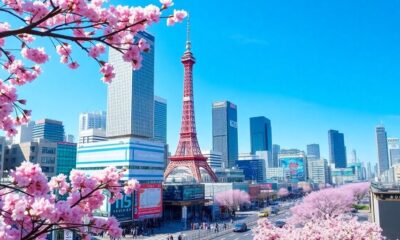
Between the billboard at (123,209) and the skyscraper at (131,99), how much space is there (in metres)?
52.9

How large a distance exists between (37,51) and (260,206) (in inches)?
3329

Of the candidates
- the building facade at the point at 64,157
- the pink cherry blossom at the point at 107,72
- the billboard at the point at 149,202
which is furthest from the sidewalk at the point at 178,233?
the pink cherry blossom at the point at 107,72

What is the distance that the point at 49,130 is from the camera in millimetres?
153625

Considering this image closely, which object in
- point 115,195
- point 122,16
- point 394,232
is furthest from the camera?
point 394,232

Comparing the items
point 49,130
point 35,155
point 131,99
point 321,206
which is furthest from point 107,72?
point 49,130

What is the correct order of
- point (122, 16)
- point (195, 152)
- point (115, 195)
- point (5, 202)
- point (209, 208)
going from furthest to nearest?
point (195, 152) < point (209, 208) < point (115, 195) < point (122, 16) < point (5, 202)

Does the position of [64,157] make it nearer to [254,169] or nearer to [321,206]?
[321,206]

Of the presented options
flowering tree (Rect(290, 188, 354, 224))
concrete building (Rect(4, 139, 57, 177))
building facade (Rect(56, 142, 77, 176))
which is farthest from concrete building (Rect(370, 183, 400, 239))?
building facade (Rect(56, 142, 77, 176))

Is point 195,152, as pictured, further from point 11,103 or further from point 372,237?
point 11,103

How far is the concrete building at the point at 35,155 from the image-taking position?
69106 millimetres

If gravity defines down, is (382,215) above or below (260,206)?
above

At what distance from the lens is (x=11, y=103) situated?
15.2 feet

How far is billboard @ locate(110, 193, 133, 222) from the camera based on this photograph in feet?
135

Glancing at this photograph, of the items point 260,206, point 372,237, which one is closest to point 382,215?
point 372,237
